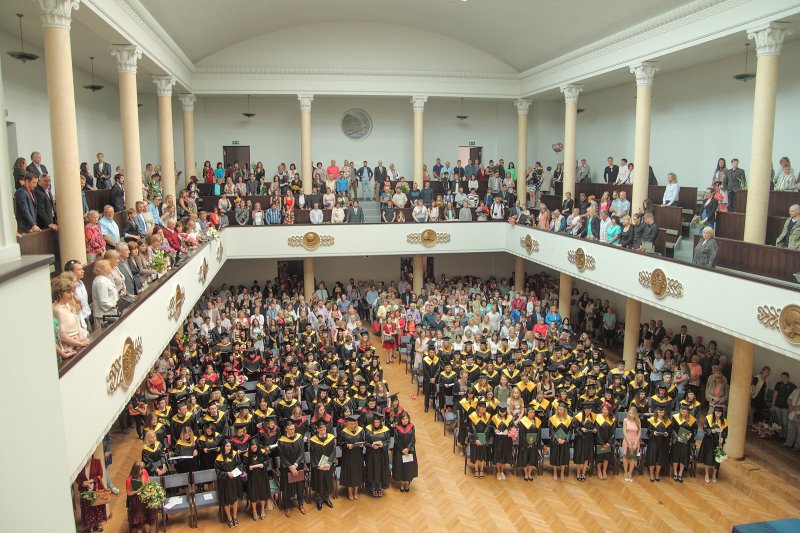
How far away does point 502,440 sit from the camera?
11.9 m

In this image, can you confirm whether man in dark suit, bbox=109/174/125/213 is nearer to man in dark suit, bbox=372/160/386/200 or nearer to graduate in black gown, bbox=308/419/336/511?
graduate in black gown, bbox=308/419/336/511

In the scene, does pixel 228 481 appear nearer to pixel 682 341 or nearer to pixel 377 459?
pixel 377 459

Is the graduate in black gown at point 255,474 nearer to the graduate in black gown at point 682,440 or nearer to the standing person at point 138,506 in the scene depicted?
the standing person at point 138,506

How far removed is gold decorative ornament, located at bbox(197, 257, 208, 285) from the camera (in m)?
14.0

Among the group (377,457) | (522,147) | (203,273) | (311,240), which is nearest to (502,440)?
(377,457)

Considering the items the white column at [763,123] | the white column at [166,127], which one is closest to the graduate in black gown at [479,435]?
the white column at [763,123]

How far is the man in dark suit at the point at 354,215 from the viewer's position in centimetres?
2112

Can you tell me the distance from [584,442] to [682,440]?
6.26 feet

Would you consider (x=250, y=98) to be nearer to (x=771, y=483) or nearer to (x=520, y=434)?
(x=520, y=434)

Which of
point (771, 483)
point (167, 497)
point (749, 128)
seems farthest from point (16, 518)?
point (749, 128)

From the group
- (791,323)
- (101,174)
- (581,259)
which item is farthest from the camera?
(581,259)

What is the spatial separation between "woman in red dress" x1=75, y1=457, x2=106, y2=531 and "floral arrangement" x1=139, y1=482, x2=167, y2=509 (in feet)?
3.16

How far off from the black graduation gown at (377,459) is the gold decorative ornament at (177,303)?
13.6 ft

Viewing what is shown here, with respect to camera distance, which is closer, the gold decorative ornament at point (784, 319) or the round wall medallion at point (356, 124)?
the gold decorative ornament at point (784, 319)
